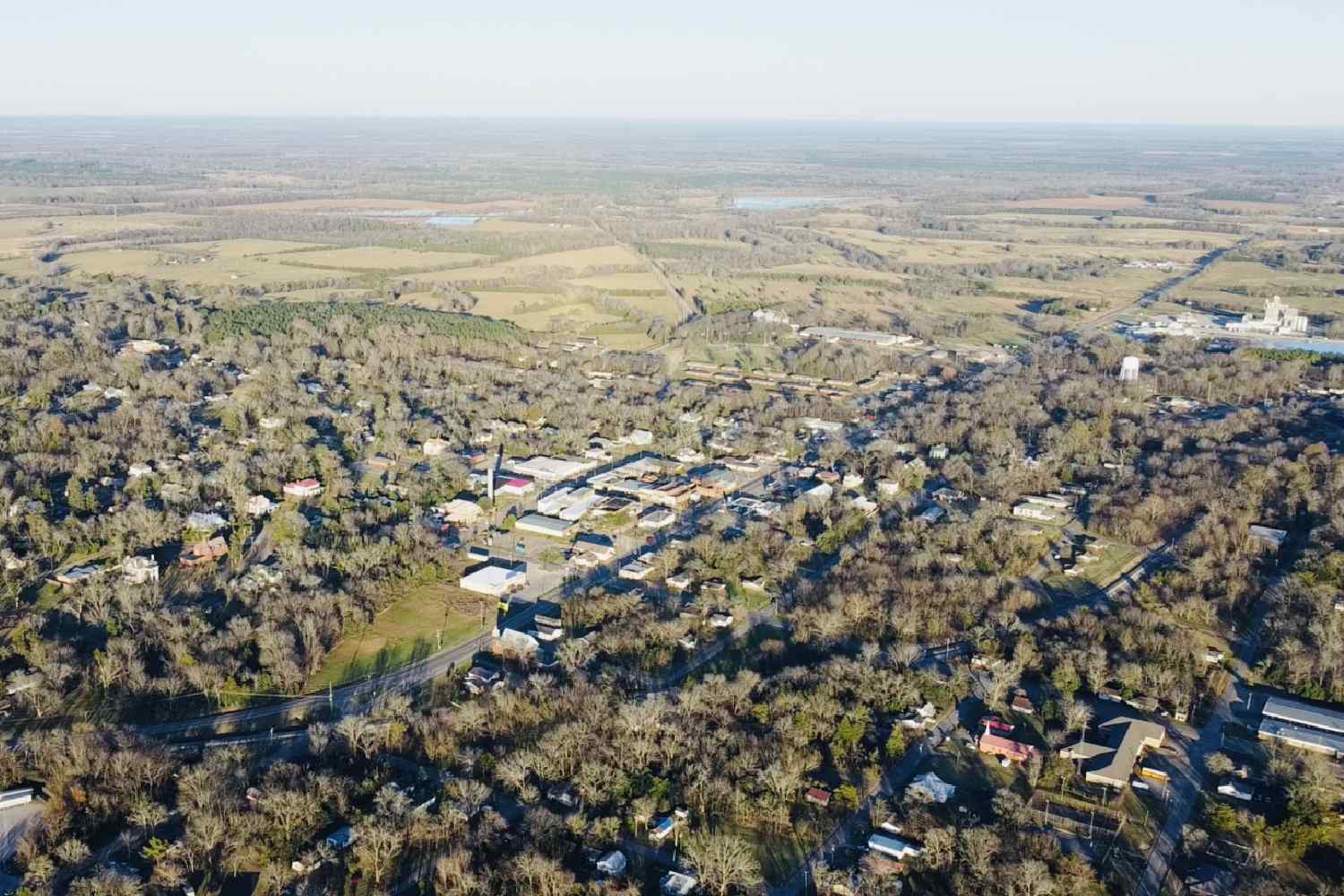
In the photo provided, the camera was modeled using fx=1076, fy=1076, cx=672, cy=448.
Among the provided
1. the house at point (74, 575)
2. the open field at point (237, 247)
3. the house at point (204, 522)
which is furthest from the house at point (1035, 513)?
the open field at point (237, 247)

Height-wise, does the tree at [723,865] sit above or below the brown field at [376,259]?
below

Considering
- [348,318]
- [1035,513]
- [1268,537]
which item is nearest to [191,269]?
[348,318]

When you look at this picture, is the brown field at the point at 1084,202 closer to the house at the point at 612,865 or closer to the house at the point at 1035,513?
the house at the point at 1035,513

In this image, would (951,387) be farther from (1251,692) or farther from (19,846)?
(19,846)

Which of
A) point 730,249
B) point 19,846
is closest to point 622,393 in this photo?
point 19,846

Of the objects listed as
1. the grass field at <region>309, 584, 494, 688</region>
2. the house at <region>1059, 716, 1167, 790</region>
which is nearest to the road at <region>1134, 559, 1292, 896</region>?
the house at <region>1059, 716, 1167, 790</region>

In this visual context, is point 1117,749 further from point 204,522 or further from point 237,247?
point 237,247
